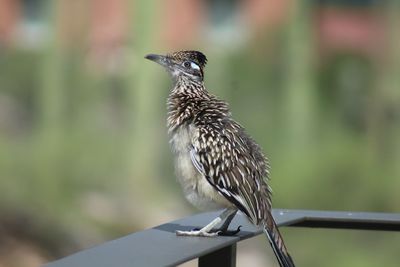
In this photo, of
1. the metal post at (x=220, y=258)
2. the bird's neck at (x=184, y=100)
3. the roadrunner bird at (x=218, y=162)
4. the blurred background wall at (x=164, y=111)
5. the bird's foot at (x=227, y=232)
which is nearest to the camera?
the metal post at (x=220, y=258)

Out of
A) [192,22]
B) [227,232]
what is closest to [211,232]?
[227,232]

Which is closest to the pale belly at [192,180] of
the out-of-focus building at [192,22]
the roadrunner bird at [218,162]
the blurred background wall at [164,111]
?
the roadrunner bird at [218,162]

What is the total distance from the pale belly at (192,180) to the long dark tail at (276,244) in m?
0.28

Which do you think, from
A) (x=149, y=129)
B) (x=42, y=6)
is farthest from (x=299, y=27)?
(x=42, y=6)

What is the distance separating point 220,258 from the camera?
3.16m

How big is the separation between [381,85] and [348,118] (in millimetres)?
265

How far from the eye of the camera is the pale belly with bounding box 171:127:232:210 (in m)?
3.74

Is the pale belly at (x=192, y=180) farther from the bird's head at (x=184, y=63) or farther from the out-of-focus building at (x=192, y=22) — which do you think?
the out-of-focus building at (x=192, y=22)

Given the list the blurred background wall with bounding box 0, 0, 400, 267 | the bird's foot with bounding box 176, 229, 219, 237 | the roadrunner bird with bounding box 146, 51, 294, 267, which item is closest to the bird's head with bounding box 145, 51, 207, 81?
the roadrunner bird with bounding box 146, 51, 294, 267

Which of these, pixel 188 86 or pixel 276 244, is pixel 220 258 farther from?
pixel 188 86

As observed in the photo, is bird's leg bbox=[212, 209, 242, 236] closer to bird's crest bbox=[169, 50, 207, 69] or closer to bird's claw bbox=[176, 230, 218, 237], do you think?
bird's claw bbox=[176, 230, 218, 237]

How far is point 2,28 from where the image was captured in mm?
6738

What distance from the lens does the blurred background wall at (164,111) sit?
6.62 m

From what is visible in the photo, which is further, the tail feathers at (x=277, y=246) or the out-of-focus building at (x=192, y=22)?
the out-of-focus building at (x=192, y=22)
